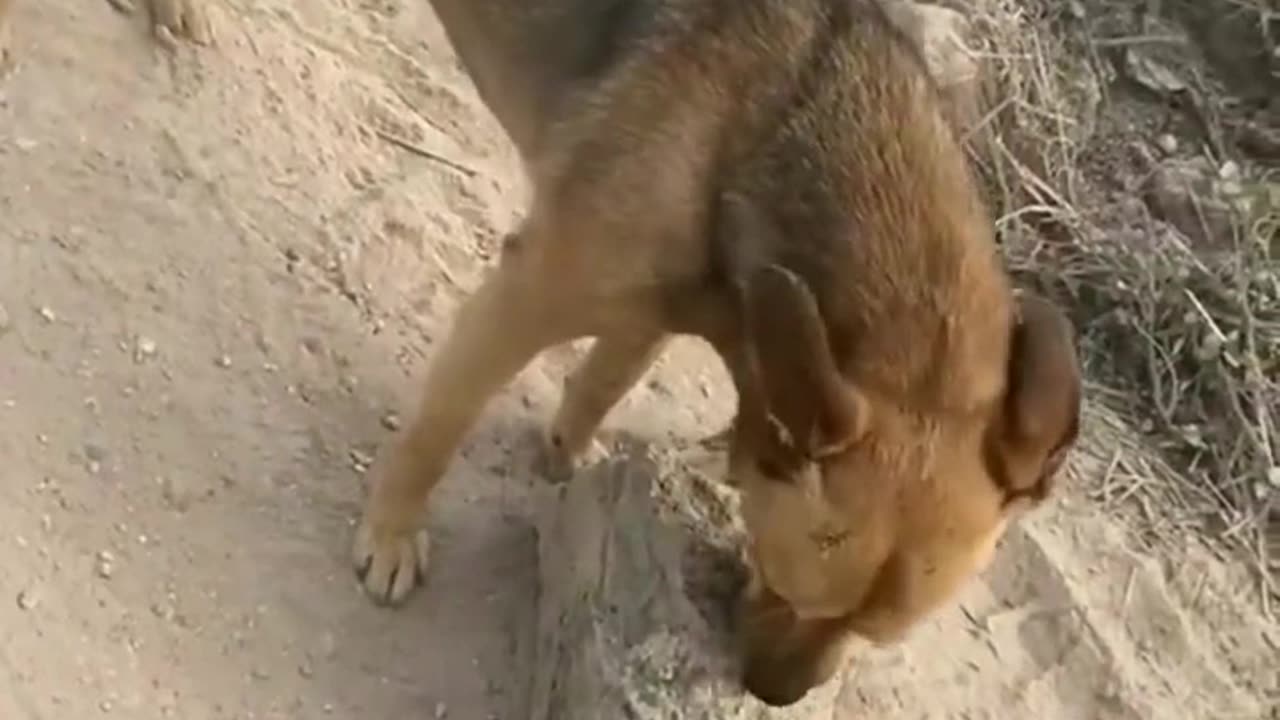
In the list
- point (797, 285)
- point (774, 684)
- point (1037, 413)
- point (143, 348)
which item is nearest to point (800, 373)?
point (797, 285)

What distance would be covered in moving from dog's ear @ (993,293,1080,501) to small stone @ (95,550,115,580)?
1.76m

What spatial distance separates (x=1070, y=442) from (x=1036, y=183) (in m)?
2.16

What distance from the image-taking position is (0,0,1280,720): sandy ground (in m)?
3.65

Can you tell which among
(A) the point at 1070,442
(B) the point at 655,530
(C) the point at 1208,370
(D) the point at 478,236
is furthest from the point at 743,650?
(C) the point at 1208,370

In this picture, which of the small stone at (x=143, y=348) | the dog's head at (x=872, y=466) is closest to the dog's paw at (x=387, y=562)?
the small stone at (x=143, y=348)

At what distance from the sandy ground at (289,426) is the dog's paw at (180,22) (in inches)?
1.5

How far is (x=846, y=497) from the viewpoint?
2.74 meters

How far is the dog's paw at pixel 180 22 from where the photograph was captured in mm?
4395

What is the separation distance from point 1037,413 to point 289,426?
1.74 m

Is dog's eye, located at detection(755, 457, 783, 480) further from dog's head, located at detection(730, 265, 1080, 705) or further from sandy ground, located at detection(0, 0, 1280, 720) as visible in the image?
sandy ground, located at detection(0, 0, 1280, 720)

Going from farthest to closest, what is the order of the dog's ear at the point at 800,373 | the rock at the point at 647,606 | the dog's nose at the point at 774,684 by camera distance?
the rock at the point at 647,606 < the dog's nose at the point at 774,684 < the dog's ear at the point at 800,373

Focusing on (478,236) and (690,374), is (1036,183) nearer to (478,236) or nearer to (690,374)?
(690,374)

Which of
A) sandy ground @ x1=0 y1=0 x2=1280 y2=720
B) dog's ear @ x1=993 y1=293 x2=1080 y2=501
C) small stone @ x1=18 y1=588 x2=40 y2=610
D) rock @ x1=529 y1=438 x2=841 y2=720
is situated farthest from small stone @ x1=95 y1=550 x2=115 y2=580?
dog's ear @ x1=993 y1=293 x2=1080 y2=501

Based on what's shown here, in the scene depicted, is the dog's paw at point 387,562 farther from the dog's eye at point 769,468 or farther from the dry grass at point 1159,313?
the dry grass at point 1159,313
